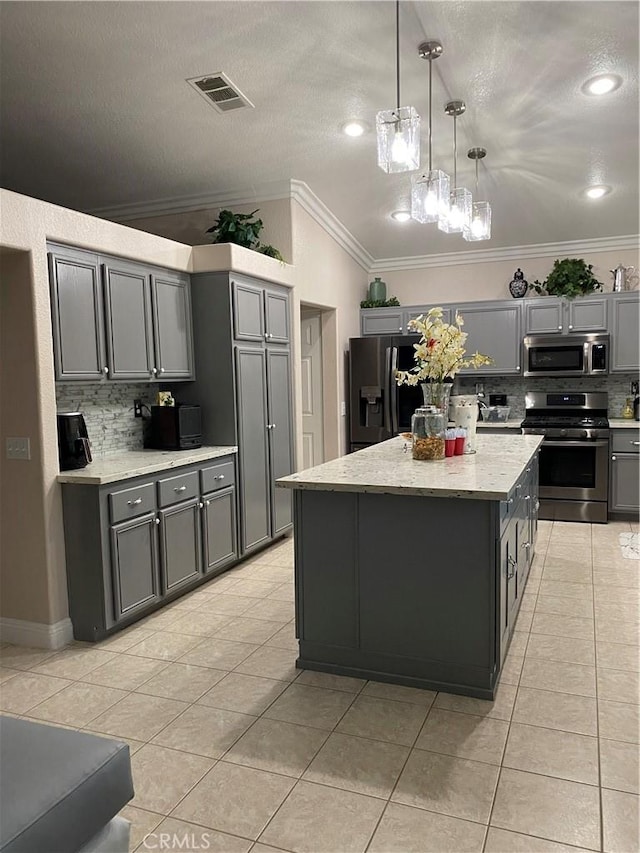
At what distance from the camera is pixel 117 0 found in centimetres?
251

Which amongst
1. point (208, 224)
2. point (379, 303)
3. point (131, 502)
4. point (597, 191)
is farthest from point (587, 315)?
point (131, 502)

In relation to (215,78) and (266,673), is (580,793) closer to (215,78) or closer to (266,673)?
(266,673)

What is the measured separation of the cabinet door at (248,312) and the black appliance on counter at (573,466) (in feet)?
9.14

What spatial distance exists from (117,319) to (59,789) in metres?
2.71

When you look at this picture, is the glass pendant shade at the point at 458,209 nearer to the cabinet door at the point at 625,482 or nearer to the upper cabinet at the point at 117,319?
the upper cabinet at the point at 117,319

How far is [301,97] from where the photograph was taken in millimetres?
3424

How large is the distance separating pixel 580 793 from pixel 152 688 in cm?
177

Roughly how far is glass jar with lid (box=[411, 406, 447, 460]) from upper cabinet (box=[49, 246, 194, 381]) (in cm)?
Answer: 174

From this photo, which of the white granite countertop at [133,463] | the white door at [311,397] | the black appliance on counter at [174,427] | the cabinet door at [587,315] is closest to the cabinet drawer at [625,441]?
the cabinet door at [587,315]

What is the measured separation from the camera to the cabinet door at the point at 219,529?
399 cm

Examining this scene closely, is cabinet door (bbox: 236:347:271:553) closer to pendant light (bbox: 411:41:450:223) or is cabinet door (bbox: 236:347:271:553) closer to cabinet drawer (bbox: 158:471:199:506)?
cabinet drawer (bbox: 158:471:199:506)

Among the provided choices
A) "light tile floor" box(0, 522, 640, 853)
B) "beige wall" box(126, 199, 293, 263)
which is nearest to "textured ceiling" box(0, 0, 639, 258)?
"beige wall" box(126, 199, 293, 263)

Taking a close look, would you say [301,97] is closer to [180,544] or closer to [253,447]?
[253,447]

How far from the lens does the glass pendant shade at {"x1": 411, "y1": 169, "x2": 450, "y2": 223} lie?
10.3ft
